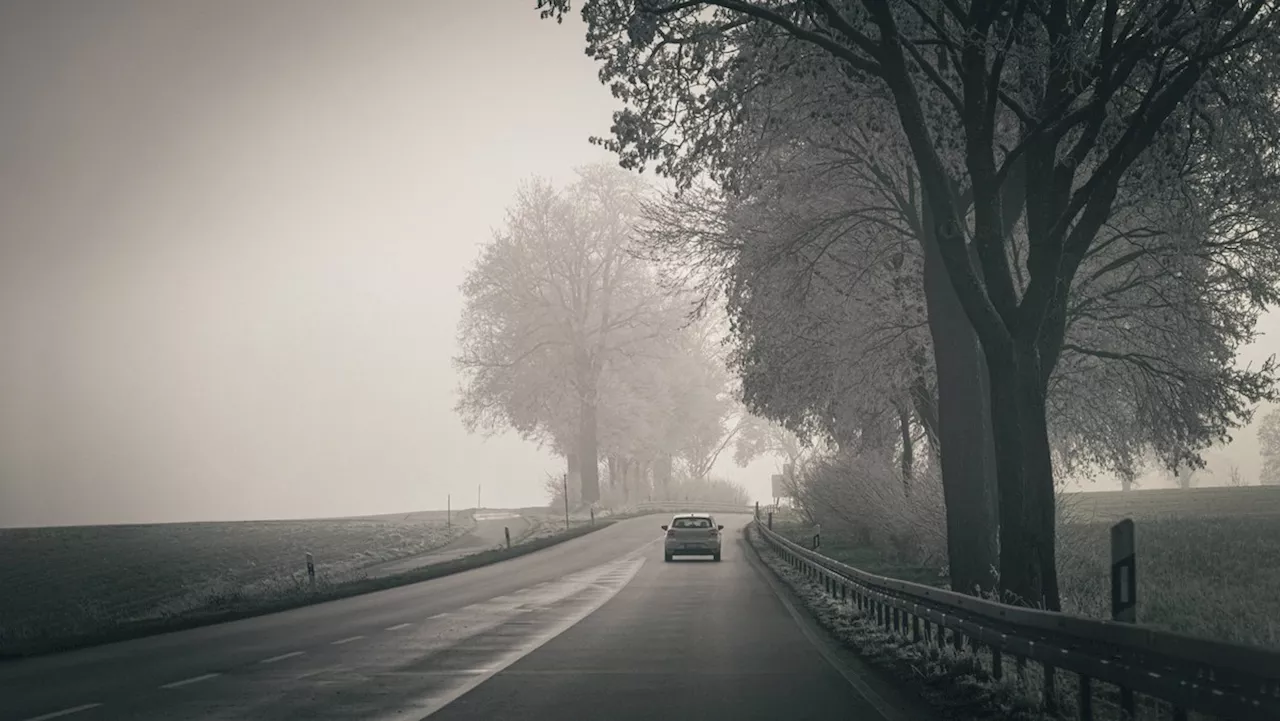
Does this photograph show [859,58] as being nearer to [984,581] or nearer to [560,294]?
[984,581]

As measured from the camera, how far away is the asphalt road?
10406 millimetres

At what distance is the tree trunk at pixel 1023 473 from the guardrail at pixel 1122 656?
1.21m

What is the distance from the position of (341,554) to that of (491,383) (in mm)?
19253

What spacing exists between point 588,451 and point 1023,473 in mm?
54123

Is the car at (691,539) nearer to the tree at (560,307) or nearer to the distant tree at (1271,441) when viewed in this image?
the tree at (560,307)

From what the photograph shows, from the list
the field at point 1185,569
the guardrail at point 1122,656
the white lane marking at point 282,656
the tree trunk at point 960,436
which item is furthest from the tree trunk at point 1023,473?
the white lane marking at point 282,656

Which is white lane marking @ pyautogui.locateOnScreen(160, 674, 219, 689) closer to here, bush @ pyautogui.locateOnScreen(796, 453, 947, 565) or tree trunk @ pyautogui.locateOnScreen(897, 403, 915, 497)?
bush @ pyautogui.locateOnScreen(796, 453, 947, 565)

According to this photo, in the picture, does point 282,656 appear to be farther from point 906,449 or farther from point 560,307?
point 560,307

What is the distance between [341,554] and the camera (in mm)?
48844

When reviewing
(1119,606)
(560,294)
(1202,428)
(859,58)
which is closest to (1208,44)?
(859,58)

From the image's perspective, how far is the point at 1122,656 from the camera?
24.7 feet

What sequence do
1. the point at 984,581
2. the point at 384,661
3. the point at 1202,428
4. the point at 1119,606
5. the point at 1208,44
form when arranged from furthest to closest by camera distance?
the point at 1202,428 → the point at 984,581 → the point at 384,661 → the point at 1208,44 → the point at 1119,606

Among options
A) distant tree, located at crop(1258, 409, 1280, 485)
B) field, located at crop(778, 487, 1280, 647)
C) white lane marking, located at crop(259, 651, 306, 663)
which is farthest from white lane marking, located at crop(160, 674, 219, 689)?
distant tree, located at crop(1258, 409, 1280, 485)

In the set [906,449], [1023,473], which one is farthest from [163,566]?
[1023,473]
